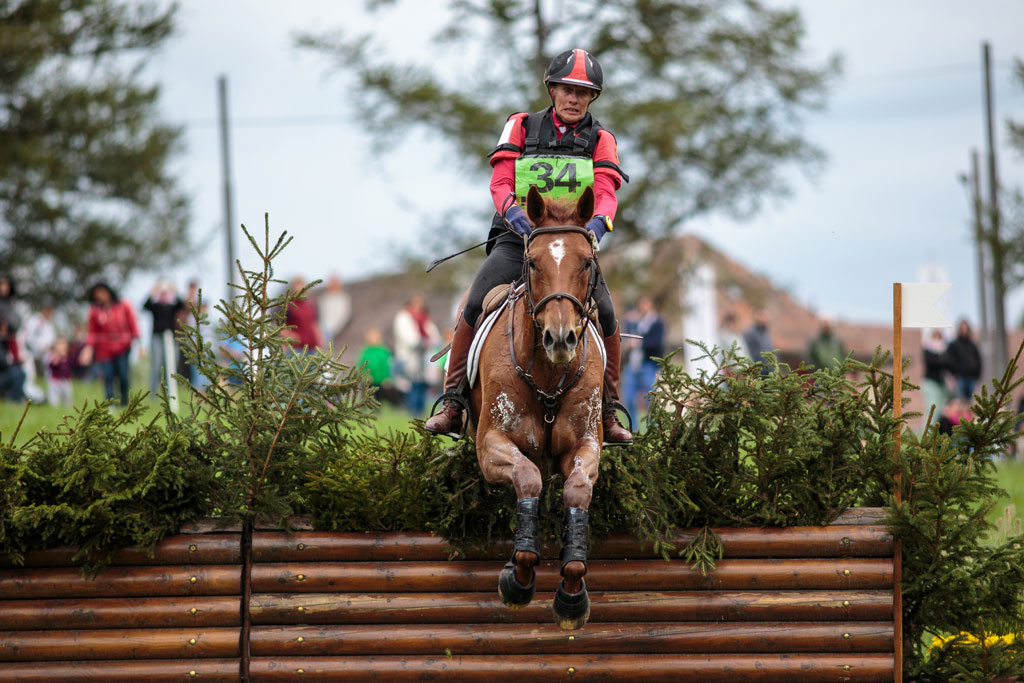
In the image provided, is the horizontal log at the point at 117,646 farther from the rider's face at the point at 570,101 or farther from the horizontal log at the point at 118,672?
the rider's face at the point at 570,101

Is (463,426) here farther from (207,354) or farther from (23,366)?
(23,366)

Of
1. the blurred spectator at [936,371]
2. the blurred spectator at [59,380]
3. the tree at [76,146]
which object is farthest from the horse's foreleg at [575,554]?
the tree at [76,146]

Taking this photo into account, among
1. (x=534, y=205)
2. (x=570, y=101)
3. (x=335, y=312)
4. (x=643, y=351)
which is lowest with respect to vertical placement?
(x=643, y=351)

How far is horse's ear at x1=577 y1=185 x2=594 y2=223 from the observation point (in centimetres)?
569

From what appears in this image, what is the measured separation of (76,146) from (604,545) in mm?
26819

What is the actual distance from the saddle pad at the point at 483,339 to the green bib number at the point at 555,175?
654mm

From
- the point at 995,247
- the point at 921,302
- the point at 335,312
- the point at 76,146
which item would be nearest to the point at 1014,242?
the point at 995,247

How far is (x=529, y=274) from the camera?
562 cm

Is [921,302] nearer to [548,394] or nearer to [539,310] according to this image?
[548,394]

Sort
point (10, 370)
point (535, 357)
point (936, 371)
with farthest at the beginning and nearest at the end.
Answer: point (10, 370)
point (936, 371)
point (535, 357)

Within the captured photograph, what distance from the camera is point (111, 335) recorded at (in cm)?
1463

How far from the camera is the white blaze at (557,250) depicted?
5.52m

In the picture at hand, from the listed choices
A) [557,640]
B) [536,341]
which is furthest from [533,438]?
[557,640]

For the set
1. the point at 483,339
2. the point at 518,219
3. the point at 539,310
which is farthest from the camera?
the point at 483,339
